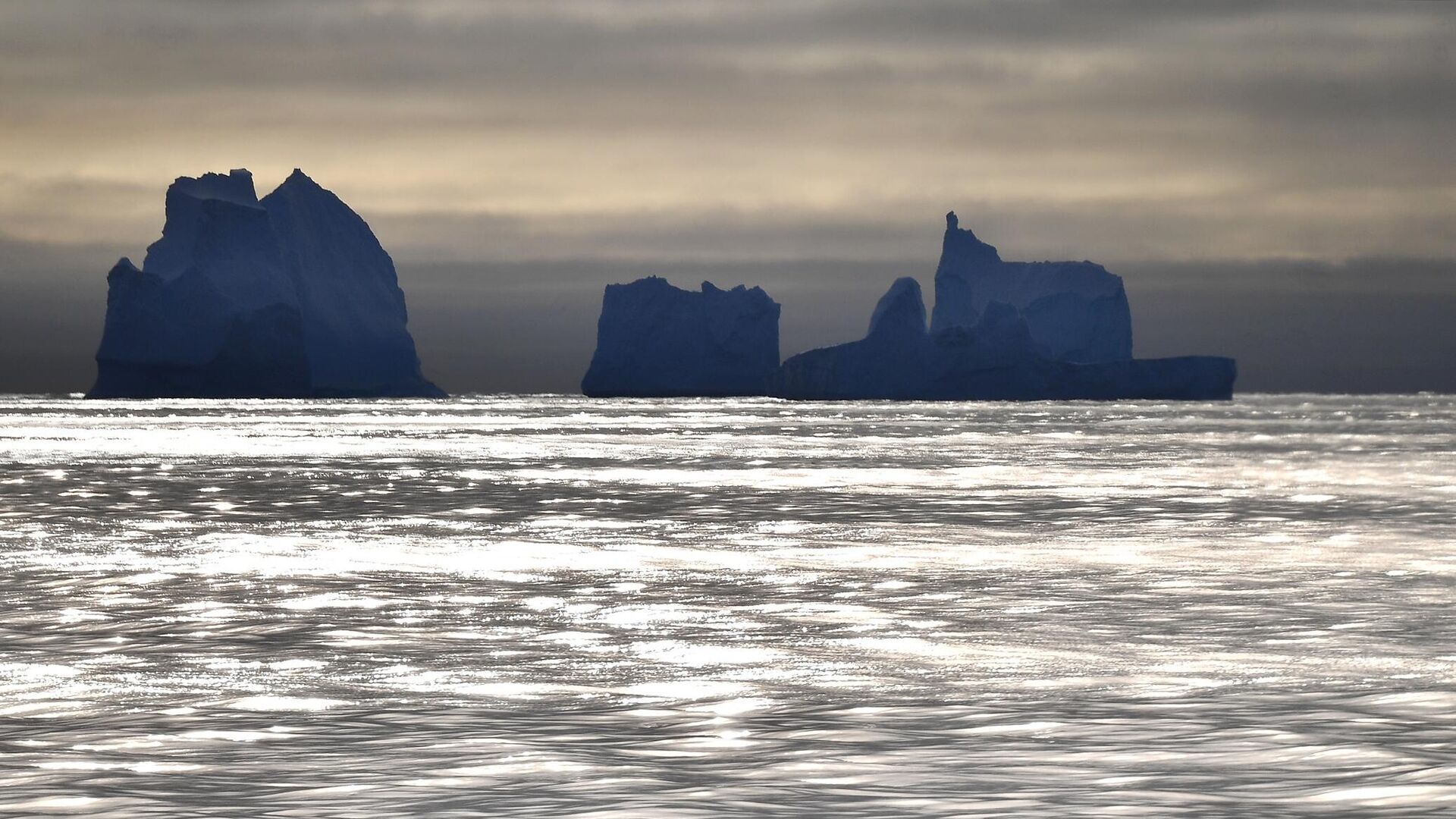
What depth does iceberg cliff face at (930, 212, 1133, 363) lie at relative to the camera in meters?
Result: 161

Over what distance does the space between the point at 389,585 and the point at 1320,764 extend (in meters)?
9.96

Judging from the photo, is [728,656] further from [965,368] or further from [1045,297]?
[1045,297]

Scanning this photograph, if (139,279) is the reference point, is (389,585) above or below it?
below

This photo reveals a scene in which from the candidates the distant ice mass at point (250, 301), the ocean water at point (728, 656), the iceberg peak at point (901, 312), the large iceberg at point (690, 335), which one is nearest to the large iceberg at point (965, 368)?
the iceberg peak at point (901, 312)

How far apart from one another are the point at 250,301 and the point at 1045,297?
70785 millimetres

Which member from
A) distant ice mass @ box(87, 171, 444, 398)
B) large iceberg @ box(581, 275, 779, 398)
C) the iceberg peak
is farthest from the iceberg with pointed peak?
distant ice mass @ box(87, 171, 444, 398)

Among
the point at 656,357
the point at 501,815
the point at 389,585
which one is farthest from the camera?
the point at 656,357

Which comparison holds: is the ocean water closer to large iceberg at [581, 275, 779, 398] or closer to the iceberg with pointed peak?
the iceberg with pointed peak

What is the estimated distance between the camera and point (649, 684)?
1009 cm

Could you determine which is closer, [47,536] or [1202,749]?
[1202,749]

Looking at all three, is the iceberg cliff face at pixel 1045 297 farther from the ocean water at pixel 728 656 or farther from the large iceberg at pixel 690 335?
the ocean water at pixel 728 656

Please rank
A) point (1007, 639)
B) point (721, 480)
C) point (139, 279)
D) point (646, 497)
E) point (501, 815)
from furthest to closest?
point (139, 279), point (721, 480), point (646, 497), point (1007, 639), point (501, 815)

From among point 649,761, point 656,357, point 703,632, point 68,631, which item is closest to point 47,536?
point 68,631

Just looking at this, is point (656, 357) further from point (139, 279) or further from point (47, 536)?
point (47, 536)
